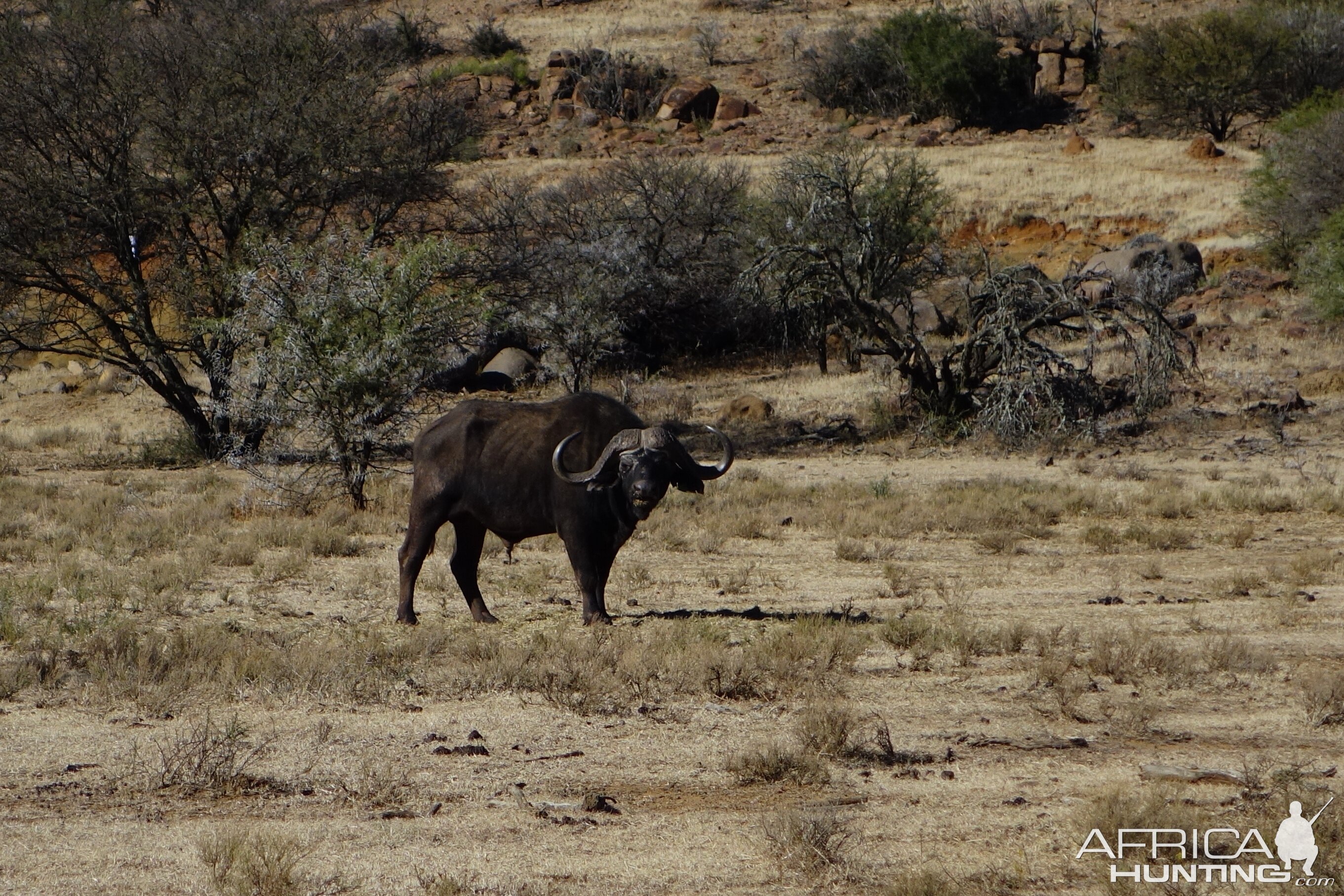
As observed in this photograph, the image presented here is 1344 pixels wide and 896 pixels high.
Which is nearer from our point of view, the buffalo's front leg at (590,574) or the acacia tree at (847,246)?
the buffalo's front leg at (590,574)

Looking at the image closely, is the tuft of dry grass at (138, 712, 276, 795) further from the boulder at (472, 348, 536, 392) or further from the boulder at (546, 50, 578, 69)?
the boulder at (546, 50, 578, 69)

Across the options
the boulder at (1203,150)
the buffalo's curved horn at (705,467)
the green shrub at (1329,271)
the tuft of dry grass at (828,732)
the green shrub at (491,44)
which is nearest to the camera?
the tuft of dry grass at (828,732)

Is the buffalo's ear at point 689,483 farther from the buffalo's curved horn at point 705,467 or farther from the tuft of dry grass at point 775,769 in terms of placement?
the tuft of dry grass at point 775,769

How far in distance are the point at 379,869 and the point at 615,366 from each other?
2779 cm

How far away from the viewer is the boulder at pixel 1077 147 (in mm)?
50438

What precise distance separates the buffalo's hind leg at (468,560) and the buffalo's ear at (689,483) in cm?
171

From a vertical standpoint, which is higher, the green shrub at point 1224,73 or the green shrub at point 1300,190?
the green shrub at point 1224,73

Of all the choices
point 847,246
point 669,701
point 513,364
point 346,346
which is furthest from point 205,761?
point 513,364

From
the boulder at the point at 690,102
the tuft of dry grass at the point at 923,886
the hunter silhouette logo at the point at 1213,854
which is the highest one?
the boulder at the point at 690,102

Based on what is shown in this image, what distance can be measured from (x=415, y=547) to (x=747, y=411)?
16.8 m

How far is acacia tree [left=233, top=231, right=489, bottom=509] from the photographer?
1792cm

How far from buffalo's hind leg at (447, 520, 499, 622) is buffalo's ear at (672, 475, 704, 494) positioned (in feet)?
5.61

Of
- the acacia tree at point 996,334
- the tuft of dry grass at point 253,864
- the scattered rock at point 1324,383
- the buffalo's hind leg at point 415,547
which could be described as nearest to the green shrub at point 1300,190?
the scattered rock at point 1324,383

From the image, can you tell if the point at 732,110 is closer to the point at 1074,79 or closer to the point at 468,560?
the point at 1074,79
